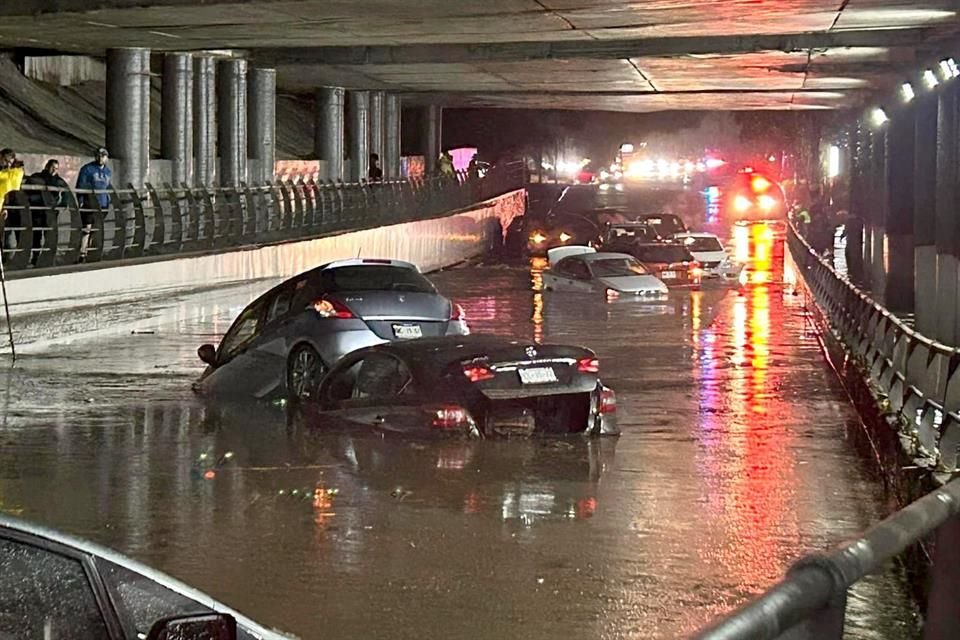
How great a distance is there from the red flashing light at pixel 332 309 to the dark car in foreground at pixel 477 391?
2.07 meters

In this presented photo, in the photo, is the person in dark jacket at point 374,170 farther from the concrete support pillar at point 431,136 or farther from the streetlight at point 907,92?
the streetlight at point 907,92

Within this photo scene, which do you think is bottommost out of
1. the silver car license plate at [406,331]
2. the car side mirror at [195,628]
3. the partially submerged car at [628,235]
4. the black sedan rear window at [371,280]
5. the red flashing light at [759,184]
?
the car side mirror at [195,628]

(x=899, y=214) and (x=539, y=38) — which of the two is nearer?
(x=539, y=38)

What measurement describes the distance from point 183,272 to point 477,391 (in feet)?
46.5

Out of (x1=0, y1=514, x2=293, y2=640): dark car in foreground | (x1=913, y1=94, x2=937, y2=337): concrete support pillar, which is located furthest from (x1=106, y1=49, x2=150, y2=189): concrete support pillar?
(x1=0, y1=514, x2=293, y2=640): dark car in foreground

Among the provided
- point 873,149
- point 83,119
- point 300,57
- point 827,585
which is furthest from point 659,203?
point 827,585

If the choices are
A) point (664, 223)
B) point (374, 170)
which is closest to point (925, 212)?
point (664, 223)

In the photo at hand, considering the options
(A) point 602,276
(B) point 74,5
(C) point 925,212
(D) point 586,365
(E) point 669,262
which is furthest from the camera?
(E) point 669,262

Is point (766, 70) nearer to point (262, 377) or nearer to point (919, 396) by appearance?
point (262, 377)

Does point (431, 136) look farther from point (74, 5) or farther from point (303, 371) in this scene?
point (303, 371)

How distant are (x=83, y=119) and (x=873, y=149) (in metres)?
20.6

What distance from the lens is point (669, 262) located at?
41.0 metres

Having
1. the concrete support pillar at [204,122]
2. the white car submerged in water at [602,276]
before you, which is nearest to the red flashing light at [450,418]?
the white car submerged in water at [602,276]

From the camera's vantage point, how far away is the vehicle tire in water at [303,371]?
17.0 meters
